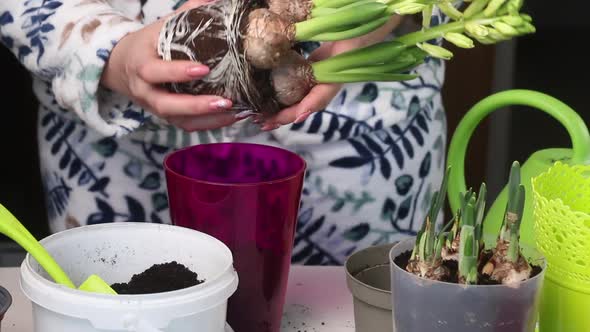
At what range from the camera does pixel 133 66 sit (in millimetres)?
682

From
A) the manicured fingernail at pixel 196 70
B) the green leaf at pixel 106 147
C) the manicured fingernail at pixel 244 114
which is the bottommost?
the green leaf at pixel 106 147

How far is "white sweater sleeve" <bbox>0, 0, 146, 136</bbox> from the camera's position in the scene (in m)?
0.73

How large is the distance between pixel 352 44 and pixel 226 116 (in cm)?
11

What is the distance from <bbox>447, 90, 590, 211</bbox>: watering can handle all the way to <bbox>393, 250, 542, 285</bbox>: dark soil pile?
0.13m

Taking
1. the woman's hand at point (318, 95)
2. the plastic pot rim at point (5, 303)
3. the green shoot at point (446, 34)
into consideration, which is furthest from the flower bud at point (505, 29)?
the plastic pot rim at point (5, 303)

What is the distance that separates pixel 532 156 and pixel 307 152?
248 millimetres

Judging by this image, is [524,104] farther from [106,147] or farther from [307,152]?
[106,147]

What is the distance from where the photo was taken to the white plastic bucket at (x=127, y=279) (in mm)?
463

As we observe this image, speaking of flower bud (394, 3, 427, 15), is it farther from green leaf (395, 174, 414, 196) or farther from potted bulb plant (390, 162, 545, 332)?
green leaf (395, 174, 414, 196)

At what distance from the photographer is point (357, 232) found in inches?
34.3

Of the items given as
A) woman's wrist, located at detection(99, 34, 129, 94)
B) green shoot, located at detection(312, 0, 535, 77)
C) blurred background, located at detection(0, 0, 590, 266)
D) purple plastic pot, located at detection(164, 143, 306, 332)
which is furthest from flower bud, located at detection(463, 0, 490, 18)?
blurred background, located at detection(0, 0, 590, 266)

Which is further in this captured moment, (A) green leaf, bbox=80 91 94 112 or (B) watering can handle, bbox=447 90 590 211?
(A) green leaf, bbox=80 91 94 112

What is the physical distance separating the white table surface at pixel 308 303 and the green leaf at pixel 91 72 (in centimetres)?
16

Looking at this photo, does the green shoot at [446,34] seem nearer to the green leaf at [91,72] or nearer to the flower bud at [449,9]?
the flower bud at [449,9]
